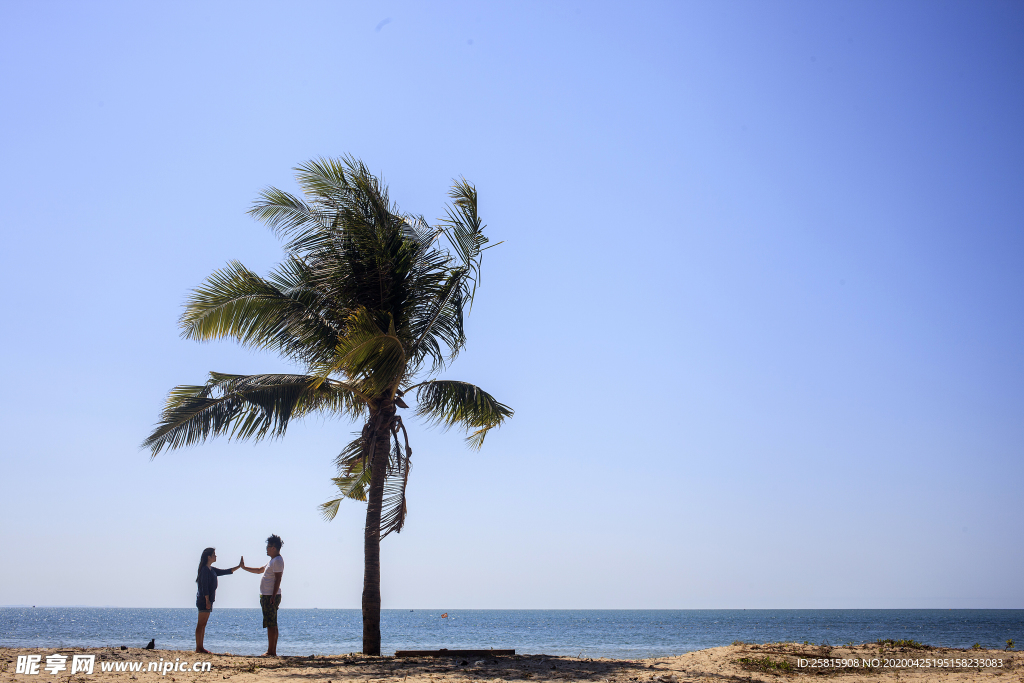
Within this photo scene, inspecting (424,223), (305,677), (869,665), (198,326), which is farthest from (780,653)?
(198,326)

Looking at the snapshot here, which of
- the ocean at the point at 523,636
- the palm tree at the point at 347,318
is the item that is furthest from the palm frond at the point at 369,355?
the ocean at the point at 523,636

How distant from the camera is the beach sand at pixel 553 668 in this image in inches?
302

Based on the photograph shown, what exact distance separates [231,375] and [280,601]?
11.5ft

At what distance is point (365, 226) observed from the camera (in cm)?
1105

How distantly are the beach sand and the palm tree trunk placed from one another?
0.63 m

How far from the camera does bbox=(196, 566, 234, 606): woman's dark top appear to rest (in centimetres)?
964

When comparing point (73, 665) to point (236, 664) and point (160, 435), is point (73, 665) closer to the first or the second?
point (236, 664)

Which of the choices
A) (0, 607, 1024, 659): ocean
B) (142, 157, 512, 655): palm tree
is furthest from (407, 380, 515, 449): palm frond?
(0, 607, 1024, 659): ocean

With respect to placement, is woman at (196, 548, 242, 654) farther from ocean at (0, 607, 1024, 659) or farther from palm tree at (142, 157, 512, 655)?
ocean at (0, 607, 1024, 659)

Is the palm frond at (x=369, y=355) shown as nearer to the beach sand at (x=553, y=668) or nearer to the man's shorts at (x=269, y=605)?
the man's shorts at (x=269, y=605)

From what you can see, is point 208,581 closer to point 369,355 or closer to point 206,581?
point 206,581

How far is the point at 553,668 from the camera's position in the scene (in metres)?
8.83

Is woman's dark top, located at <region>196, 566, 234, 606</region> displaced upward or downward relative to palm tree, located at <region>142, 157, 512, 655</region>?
downward

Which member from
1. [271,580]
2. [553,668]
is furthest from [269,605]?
[553,668]
